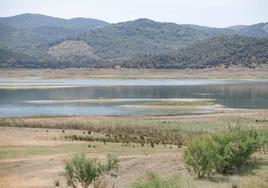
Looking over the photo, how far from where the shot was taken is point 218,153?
23.3 meters

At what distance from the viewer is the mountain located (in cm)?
16127

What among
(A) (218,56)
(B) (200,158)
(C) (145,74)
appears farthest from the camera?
(A) (218,56)

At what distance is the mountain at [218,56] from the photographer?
16127cm

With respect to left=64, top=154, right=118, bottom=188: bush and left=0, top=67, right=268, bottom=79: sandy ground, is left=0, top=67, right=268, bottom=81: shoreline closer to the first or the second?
left=0, top=67, right=268, bottom=79: sandy ground

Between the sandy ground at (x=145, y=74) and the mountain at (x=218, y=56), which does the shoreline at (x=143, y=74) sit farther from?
the mountain at (x=218, y=56)

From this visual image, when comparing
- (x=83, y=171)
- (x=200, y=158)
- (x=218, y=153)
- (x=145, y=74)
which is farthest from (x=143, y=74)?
(x=83, y=171)

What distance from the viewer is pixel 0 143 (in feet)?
107

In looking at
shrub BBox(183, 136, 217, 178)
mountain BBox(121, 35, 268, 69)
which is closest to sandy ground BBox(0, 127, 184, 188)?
shrub BBox(183, 136, 217, 178)

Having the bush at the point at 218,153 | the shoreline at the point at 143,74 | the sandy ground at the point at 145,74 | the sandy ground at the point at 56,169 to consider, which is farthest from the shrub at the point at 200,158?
the sandy ground at the point at 145,74

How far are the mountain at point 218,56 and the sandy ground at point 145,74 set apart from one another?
5300 millimetres

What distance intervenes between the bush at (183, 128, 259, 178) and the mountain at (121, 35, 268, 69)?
133 meters

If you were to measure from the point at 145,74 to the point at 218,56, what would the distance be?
25988 mm

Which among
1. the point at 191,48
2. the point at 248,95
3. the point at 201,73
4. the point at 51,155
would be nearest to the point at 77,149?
the point at 51,155

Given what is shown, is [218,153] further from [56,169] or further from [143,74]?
[143,74]
